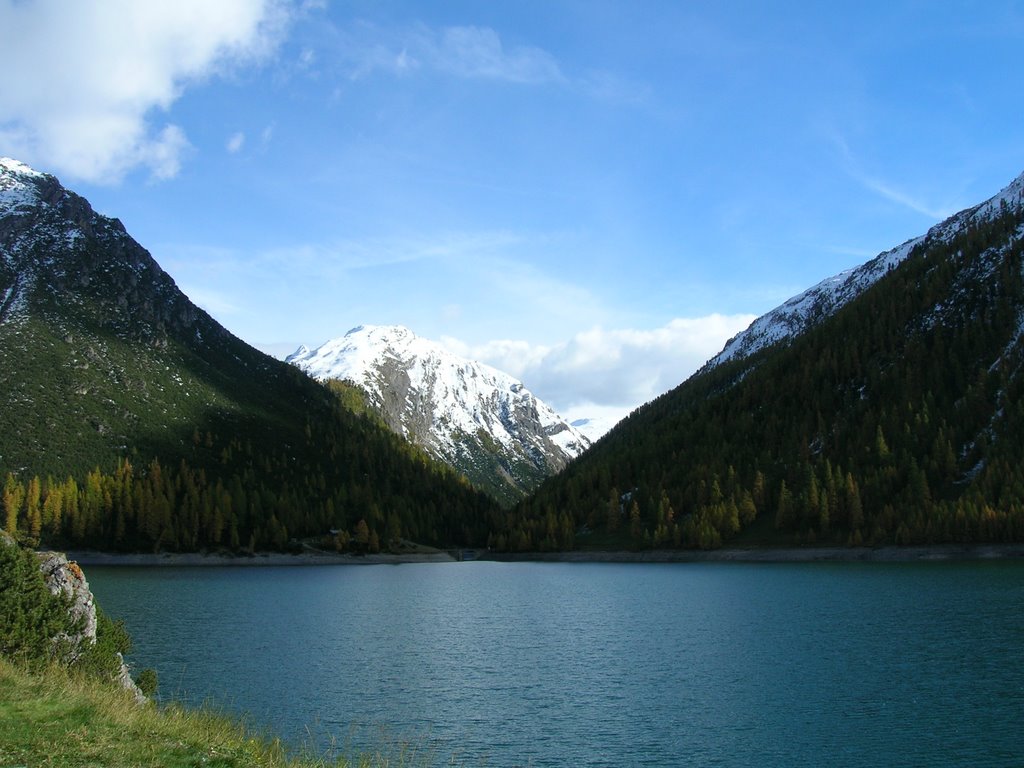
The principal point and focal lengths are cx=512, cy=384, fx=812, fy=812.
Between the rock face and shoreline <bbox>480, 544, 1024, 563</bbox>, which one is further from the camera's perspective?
shoreline <bbox>480, 544, 1024, 563</bbox>

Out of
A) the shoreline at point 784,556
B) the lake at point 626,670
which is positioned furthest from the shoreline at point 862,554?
the lake at point 626,670

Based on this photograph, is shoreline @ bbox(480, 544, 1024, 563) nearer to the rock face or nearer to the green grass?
the rock face

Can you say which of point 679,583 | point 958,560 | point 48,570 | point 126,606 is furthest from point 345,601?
point 958,560

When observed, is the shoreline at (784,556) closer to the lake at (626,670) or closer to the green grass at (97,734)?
the lake at (626,670)

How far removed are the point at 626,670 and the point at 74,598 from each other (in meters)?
37.0

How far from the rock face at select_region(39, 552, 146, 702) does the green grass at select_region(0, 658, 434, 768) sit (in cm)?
602

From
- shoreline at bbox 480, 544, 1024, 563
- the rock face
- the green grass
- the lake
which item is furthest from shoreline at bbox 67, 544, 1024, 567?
the green grass

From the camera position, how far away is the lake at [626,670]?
133 feet

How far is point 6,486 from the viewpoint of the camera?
606ft

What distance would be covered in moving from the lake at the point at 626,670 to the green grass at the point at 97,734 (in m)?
13.6

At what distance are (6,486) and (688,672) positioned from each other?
180323 mm

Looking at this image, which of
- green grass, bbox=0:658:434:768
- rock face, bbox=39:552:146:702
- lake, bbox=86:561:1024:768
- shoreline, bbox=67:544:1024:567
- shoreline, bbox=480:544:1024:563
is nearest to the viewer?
green grass, bbox=0:658:434:768

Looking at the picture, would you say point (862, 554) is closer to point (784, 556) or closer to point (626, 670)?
point (784, 556)

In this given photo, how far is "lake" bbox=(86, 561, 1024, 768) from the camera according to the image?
4059cm
